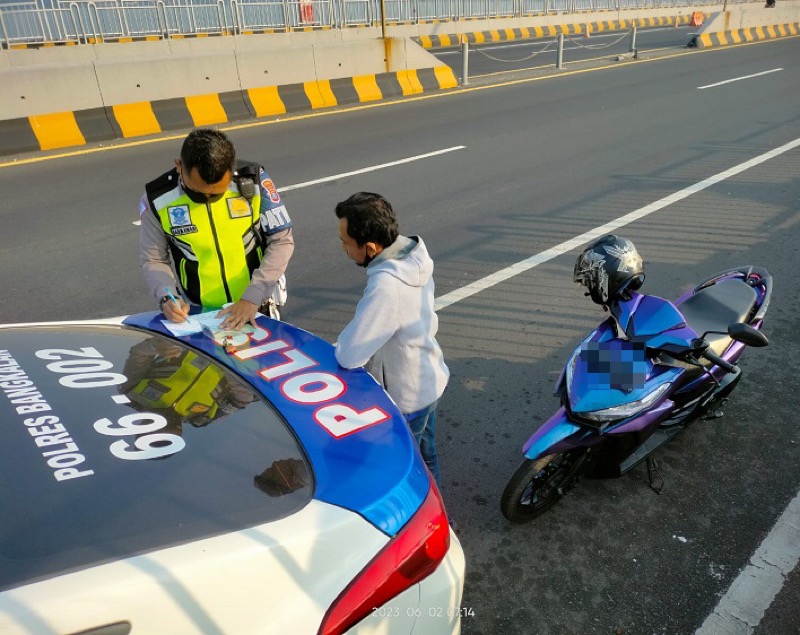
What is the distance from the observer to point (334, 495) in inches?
63.6

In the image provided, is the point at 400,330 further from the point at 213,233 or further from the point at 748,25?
the point at 748,25

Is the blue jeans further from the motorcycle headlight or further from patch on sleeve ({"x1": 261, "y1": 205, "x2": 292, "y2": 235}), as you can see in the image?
patch on sleeve ({"x1": 261, "y1": 205, "x2": 292, "y2": 235})

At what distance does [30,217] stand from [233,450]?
6.24 metres

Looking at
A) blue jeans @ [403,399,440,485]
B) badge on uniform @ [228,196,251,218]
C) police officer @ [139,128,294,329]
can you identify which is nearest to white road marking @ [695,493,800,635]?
blue jeans @ [403,399,440,485]

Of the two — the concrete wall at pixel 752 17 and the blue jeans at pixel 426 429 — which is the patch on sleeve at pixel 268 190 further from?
the concrete wall at pixel 752 17

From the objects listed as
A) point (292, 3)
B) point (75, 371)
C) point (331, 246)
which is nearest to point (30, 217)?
point (331, 246)

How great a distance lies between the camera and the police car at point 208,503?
1.30 meters

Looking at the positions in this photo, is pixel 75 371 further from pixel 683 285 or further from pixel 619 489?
pixel 683 285

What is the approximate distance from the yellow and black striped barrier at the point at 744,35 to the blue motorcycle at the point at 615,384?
23253 mm

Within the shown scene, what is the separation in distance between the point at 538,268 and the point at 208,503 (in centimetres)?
437

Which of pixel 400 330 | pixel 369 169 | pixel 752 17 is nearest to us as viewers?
pixel 400 330

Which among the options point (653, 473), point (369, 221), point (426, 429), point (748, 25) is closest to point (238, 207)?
point (369, 221)

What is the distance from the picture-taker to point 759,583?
259cm

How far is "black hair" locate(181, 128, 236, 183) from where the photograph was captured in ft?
8.44
